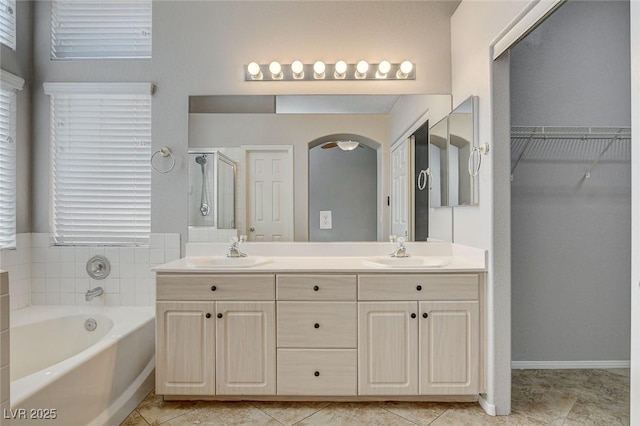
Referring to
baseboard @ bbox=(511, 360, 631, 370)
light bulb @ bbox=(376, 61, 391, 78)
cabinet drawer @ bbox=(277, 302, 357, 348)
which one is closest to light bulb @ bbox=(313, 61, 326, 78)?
light bulb @ bbox=(376, 61, 391, 78)

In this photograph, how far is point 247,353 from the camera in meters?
2.08

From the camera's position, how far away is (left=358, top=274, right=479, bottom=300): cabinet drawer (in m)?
2.07

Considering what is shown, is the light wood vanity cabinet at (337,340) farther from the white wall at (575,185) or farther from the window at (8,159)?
the window at (8,159)

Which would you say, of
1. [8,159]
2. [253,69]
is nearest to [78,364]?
[8,159]

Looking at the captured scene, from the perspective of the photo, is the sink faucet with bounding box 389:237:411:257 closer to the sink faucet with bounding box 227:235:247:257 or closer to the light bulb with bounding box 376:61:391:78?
the sink faucet with bounding box 227:235:247:257

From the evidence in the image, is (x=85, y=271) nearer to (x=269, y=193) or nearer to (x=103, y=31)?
(x=269, y=193)

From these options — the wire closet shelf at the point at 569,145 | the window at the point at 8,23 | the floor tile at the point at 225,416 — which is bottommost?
the floor tile at the point at 225,416

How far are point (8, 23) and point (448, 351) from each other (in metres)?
3.56

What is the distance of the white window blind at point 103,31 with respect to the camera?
269 cm

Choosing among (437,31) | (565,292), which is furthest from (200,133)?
(565,292)

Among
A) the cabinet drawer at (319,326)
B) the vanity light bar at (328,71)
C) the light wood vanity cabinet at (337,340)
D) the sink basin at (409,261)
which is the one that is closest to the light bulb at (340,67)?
the vanity light bar at (328,71)

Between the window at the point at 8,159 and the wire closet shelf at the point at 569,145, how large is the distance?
3447 millimetres

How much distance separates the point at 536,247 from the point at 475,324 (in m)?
0.93

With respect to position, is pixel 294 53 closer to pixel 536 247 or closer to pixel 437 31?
pixel 437 31
